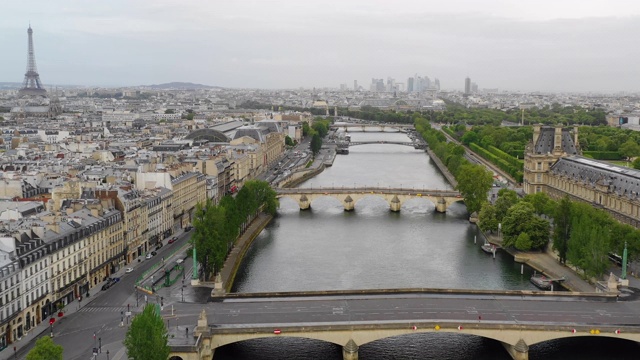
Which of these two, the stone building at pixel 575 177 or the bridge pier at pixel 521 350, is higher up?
the stone building at pixel 575 177

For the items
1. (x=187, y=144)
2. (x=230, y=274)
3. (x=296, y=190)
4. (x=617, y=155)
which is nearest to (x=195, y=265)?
(x=230, y=274)

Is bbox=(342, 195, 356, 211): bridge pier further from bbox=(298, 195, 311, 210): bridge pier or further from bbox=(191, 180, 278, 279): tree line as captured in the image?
bbox=(191, 180, 278, 279): tree line

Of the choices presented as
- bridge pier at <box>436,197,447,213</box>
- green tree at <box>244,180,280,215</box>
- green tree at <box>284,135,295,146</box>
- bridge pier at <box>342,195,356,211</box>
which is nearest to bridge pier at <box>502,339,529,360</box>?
green tree at <box>244,180,280,215</box>

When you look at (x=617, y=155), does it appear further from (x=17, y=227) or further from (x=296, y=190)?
(x=17, y=227)

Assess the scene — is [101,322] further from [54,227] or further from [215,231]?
[215,231]

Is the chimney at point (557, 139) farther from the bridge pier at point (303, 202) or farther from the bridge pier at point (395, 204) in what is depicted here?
the bridge pier at point (303, 202)

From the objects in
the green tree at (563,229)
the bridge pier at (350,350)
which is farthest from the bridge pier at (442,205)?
the bridge pier at (350,350)

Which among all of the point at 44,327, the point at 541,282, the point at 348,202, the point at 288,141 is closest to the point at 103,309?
the point at 44,327
